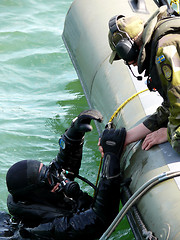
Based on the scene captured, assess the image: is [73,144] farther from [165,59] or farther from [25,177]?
[165,59]

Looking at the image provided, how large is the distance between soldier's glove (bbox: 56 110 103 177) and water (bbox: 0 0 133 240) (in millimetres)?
746

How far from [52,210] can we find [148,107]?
2.91ft

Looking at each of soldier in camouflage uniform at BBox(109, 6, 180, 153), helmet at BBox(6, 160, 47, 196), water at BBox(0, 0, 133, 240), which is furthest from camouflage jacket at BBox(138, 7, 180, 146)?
water at BBox(0, 0, 133, 240)

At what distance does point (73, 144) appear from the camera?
3.62m

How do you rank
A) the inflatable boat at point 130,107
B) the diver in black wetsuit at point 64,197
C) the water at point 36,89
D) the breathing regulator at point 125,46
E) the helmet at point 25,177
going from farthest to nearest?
the water at point 36,89 < the helmet at point 25,177 < the diver in black wetsuit at point 64,197 < the breathing regulator at point 125,46 < the inflatable boat at point 130,107

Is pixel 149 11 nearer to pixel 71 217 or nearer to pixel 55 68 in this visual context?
pixel 71 217

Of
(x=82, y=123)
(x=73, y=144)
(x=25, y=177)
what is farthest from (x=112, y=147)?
(x=25, y=177)

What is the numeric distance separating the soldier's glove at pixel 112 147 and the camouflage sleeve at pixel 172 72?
383mm

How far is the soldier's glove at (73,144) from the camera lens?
11.4 ft

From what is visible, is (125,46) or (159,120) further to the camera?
(159,120)

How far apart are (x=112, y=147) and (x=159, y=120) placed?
319 mm

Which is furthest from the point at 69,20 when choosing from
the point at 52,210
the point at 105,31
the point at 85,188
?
the point at 52,210

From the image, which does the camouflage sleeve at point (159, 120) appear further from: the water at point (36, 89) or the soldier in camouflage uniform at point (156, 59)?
the water at point (36, 89)

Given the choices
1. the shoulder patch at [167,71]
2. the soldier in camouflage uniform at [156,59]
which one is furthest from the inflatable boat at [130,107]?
the shoulder patch at [167,71]
